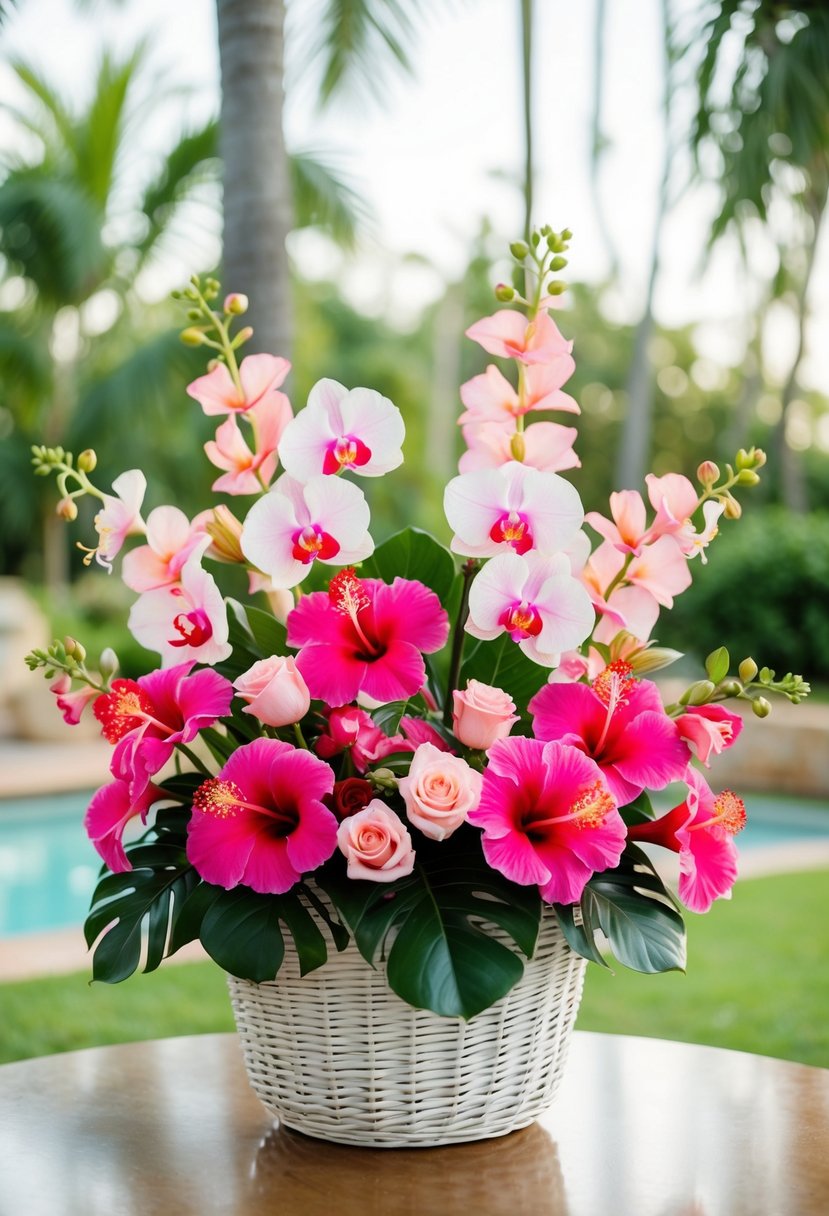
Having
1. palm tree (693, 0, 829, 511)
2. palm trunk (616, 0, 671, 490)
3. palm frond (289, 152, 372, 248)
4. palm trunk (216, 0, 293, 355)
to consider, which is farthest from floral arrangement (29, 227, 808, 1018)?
palm trunk (616, 0, 671, 490)

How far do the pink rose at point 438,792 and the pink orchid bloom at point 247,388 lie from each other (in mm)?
297

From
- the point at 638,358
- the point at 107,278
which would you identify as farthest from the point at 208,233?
the point at 638,358

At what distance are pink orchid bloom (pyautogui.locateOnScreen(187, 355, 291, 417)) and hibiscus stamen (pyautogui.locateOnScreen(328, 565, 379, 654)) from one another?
0.17 metres

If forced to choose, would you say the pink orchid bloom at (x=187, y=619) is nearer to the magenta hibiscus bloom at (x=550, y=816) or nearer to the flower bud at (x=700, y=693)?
the magenta hibiscus bloom at (x=550, y=816)

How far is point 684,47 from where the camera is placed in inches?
302

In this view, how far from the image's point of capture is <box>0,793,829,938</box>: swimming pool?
471cm

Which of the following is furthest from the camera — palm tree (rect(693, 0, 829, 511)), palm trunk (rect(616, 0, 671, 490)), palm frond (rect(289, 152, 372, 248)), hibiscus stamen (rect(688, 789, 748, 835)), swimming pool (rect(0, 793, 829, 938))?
palm trunk (rect(616, 0, 671, 490))

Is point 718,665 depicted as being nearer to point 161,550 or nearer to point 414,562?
point 414,562

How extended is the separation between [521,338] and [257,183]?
207 cm

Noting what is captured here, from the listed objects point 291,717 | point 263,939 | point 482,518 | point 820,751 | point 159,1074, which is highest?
point 482,518

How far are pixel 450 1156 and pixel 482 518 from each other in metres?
0.46

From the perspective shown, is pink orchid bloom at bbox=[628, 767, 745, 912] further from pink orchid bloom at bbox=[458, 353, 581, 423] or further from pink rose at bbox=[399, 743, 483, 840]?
pink orchid bloom at bbox=[458, 353, 581, 423]

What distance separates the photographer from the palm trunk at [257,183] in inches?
110

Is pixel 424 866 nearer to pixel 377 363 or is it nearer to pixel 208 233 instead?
pixel 208 233
